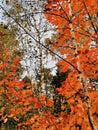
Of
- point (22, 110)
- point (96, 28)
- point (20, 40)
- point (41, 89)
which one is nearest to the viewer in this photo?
point (96, 28)

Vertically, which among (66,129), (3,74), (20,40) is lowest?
(66,129)

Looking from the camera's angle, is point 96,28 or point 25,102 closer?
point 96,28

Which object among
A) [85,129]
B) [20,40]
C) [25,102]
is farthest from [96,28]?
[25,102]

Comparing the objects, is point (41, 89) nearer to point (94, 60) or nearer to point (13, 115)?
point (94, 60)

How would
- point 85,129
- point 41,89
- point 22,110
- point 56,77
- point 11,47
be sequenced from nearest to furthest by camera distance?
point 85,129, point 41,89, point 22,110, point 11,47, point 56,77

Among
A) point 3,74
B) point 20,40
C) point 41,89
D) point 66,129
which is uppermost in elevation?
point 20,40

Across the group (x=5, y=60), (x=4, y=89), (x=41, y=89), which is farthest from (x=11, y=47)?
(x=41, y=89)

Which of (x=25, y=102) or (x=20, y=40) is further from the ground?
(x=20, y=40)

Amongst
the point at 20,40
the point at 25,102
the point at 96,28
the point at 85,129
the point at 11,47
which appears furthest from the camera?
the point at 11,47

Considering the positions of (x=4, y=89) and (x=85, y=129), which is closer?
(x=85, y=129)

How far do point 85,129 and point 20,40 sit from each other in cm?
630

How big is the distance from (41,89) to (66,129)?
9.15 feet

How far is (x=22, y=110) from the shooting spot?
1555cm

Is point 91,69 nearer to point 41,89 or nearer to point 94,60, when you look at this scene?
point 94,60
